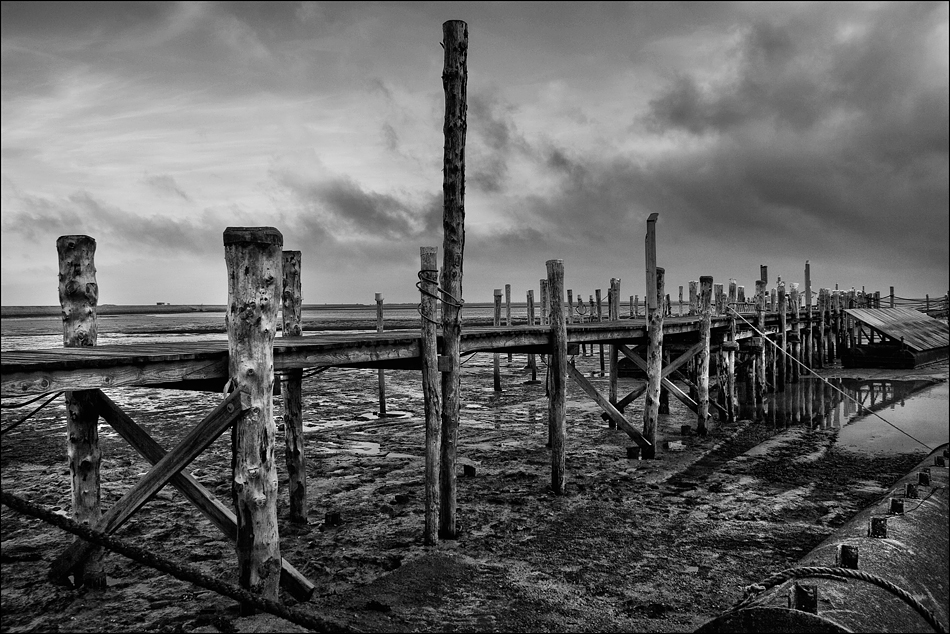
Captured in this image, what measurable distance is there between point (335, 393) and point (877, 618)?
17.5 metres

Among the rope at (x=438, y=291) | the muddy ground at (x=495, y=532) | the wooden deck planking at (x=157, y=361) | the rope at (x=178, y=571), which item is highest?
the rope at (x=438, y=291)

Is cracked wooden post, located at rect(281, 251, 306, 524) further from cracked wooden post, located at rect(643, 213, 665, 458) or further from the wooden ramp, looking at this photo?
the wooden ramp

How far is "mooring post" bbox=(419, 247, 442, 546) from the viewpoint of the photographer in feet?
22.1

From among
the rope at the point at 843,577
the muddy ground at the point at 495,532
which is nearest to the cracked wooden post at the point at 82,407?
the muddy ground at the point at 495,532

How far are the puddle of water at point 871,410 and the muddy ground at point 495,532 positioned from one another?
3.00ft

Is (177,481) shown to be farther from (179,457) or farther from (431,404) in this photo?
(431,404)

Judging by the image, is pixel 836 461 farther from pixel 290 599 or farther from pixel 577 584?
pixel 290 599

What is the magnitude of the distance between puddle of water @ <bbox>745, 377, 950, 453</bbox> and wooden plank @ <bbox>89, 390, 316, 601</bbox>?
33.2 ft

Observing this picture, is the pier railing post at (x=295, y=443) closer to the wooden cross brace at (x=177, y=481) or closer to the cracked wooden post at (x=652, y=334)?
the wooden cross brace at (x=177, y=481)

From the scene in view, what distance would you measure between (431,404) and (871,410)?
14.1m

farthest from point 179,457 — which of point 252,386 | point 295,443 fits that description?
point 295,443

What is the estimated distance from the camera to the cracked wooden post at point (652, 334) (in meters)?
11.1

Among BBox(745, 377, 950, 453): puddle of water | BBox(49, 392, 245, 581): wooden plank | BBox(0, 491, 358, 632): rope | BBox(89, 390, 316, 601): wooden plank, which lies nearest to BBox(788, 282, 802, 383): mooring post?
BBox(745, 377, 950, 453): puddle of water

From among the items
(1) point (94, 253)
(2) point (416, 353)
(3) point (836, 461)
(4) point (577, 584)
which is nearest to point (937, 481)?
(4) point (577, 584)
